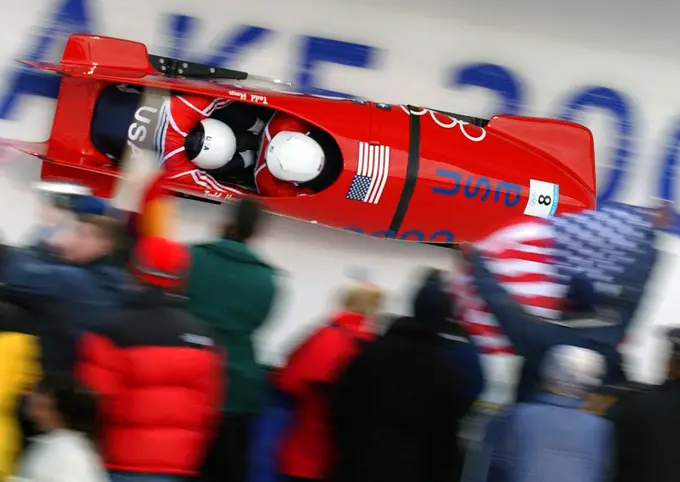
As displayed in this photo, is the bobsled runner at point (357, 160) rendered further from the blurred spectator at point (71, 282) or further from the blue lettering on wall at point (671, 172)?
the blurred spectator at point (71, 282)

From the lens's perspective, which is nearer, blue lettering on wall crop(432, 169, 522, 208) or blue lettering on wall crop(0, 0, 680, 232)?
blue lettering on wall crop(432, 169, 522, 208)

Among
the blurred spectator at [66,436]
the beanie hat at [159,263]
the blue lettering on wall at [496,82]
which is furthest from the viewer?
the blue lettering on wall at [496,82]

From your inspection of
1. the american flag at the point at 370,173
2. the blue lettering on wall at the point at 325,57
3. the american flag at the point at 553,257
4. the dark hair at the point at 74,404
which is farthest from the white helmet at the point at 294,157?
the dark hair at the point at 74,404

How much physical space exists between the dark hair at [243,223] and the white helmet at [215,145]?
1.04 meters

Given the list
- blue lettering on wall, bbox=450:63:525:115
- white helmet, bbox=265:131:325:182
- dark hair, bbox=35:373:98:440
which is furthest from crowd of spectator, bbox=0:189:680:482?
blue lettering on wall, bbox=450:63:525:115

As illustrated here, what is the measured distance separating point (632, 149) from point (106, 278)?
8.25ft

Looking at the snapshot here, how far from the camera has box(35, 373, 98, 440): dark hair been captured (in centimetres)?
138

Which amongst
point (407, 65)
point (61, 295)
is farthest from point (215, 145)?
point (61, 295)

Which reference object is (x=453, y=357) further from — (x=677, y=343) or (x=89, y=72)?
(x=89, y=72)

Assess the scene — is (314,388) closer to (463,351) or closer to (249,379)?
(249,379)

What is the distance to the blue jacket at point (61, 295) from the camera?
1.62 metres

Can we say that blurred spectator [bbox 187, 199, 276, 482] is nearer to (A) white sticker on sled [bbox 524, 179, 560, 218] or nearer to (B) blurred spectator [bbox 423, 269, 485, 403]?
(B) blurred spectator [bbox 423, 269, 485, 403]

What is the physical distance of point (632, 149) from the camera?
341 cm

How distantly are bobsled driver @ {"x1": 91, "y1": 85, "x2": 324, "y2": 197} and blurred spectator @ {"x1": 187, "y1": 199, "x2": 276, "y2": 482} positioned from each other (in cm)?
99
